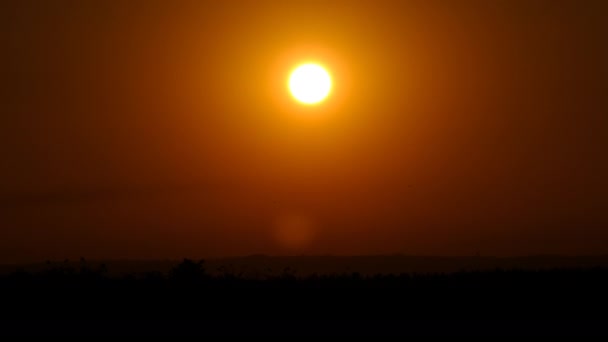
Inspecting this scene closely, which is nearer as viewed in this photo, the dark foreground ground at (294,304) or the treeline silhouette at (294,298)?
the dark foreground ground at (294,304)

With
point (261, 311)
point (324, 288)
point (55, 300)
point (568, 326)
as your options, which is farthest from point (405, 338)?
point (55, 300)

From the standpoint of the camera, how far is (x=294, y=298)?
26.3 metres

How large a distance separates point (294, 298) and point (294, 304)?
0.81 m

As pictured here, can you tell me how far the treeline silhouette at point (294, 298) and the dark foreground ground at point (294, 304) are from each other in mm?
28

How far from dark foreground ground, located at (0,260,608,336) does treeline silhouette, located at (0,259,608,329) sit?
0.03m

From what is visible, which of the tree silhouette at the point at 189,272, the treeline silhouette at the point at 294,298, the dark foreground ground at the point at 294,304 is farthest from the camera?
the tree silhouette at the point at 189,272

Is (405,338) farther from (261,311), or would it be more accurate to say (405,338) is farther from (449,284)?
(449,284)

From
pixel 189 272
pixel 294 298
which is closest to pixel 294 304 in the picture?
pixel 294 298

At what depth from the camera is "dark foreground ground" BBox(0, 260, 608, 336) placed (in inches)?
859

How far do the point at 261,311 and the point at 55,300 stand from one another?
212 inches

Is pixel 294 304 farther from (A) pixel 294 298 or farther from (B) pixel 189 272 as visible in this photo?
(B) pixel 189 272

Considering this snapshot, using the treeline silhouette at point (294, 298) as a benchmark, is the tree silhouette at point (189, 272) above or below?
above

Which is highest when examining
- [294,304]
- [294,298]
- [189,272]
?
[189,272]

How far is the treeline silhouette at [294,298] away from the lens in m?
24.1
